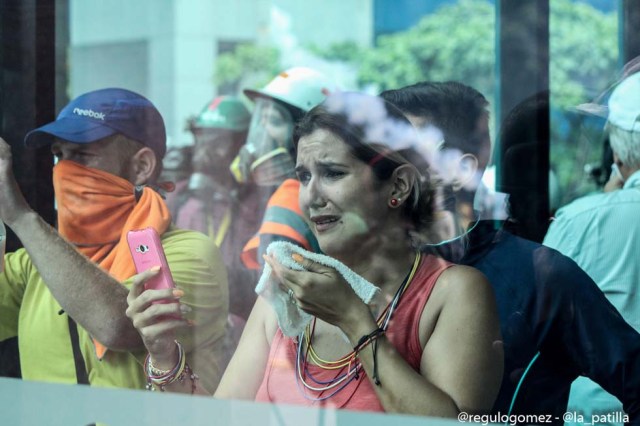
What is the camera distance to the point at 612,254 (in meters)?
2.14

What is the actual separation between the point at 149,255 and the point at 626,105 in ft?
4.44

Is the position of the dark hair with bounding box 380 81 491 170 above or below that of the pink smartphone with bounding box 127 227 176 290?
above

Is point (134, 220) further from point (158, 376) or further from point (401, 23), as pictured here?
point (401, 23)

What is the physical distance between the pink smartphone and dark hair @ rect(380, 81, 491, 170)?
84cm

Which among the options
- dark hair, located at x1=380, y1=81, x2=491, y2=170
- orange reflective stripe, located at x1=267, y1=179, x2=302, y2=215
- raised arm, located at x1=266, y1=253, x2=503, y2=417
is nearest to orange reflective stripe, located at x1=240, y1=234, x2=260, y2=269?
orange reflective stripe, located at x1=267, y1=179, x2=302, y2=215

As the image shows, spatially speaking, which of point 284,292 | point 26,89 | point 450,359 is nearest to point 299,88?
point 284,292

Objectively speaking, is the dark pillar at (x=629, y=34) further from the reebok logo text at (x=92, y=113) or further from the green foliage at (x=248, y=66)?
the reebok logo text at (x=92, y=113)

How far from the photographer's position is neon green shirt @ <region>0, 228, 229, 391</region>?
2643 mm

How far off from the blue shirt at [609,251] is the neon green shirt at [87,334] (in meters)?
0.99

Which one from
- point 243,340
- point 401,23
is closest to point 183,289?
point 243,340

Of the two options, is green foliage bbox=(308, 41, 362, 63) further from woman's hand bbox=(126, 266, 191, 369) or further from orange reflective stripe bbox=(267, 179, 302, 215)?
woman's hand bbox=(126, 266, 191, 369)

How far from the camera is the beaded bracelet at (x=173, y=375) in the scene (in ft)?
8.58

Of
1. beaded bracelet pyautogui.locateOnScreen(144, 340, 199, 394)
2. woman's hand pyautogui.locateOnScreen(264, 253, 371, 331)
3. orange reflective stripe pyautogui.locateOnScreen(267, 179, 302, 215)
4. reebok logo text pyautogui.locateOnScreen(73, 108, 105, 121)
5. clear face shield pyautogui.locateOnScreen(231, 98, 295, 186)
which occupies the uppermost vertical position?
reebok logo text pyautogui.locateOnScreen(73, 108, 105, 121)

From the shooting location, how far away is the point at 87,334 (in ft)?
9.23
